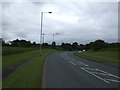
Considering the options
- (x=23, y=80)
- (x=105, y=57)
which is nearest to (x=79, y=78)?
(x=23, y=80)

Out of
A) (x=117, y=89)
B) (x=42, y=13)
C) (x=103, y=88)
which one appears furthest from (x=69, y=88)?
(x=42, y=13)

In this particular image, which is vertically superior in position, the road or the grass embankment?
the road

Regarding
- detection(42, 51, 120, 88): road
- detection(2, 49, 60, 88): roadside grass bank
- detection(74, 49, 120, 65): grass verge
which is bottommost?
detection(74, 49, 120, 65): grass verge

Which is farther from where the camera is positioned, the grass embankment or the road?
the grass embankment

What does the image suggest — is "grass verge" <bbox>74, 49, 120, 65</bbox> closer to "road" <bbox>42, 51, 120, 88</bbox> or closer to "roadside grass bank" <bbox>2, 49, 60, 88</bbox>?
"road" <bbox>42, 51, 120, 88</bbox>

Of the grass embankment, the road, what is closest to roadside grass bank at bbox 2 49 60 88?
the road

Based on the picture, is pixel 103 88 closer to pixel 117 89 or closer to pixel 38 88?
pixel 117 89

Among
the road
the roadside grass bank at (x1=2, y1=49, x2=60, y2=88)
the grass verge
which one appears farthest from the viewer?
the grass verge

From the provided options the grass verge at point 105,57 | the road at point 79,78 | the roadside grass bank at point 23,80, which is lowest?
the grass verge at point 105,57

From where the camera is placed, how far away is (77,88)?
23.6 ft

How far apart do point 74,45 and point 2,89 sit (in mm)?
151326

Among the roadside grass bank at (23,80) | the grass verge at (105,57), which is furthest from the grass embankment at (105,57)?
the roadside grass bank at (23,80)

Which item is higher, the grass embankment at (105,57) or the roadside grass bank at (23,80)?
the roadside grass bank at (23,80)

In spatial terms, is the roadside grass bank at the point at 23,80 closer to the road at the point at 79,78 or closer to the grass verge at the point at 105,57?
the road at the point at 79,78
